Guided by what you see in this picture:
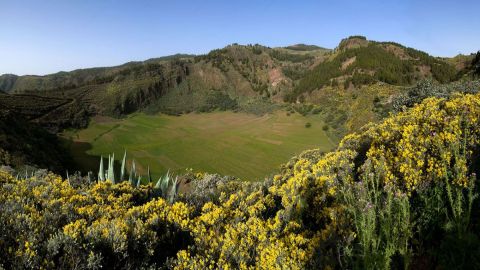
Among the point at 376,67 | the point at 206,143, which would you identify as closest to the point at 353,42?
the point at 376,67

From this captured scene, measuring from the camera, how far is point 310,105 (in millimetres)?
61906

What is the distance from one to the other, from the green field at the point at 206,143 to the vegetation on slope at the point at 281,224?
28.4 m

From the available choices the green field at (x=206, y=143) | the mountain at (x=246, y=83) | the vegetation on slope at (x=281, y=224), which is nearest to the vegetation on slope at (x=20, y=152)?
the green field at (x=206, y=143)

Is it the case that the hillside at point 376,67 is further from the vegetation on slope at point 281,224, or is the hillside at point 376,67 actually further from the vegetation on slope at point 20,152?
the vegetation on slope at point 281,224

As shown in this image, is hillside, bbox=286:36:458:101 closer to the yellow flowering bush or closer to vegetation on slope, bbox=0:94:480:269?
vegetation on slope, bbox=0:94:480:269

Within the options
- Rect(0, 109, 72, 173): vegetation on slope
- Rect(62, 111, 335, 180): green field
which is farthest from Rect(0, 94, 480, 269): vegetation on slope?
Rect(62, 111, 335, 180): green field

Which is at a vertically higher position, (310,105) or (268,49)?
(268,49)

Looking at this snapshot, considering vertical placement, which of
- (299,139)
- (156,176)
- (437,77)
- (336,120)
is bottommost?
(156,176)

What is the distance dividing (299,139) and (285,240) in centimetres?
4380

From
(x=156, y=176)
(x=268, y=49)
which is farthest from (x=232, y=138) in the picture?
(x=268, y=49)

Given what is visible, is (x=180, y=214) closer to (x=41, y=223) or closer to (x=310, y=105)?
(x=41, y=223)

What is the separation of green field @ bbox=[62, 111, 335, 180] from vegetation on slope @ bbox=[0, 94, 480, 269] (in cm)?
2843

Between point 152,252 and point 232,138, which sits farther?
point 232,138

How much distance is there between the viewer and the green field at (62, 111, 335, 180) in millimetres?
43125
